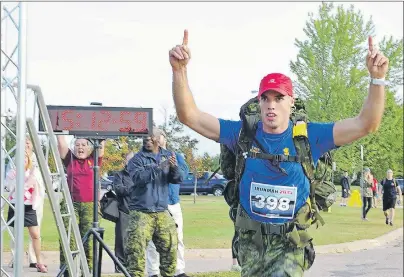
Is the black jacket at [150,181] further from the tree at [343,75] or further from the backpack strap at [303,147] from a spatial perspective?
the tree at [343,75]

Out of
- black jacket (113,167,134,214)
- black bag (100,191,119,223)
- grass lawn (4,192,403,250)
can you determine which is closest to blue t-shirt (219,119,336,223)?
black jacket (113,167,134,214)

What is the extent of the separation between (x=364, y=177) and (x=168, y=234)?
600 inches

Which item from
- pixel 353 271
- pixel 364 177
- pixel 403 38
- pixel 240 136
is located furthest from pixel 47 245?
pixel 403 38

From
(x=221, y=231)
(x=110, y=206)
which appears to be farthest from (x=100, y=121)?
(x=221, y=231)

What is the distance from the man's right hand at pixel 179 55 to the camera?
4445mm

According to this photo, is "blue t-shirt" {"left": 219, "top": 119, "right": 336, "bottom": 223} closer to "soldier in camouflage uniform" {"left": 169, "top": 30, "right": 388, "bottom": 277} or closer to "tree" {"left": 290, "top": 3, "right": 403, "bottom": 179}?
"soldier in camouflage uniform" {"left": 169, "top": 30, "right": 388, "bottom": 277}

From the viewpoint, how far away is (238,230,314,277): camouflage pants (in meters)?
4.81

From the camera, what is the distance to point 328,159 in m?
5.01

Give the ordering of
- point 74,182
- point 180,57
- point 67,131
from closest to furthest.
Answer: point 180,57 < point 67,131 < point 74,182

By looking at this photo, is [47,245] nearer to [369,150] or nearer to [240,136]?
[240,136]

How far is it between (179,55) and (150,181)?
12.4 feet

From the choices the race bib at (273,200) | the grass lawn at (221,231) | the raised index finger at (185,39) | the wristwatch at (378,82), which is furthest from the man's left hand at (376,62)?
the grass lawn at (221,231)

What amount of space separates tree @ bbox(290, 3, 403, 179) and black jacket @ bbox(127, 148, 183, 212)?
2318 centimetres

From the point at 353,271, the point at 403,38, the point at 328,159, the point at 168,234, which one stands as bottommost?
the point at 353,271
